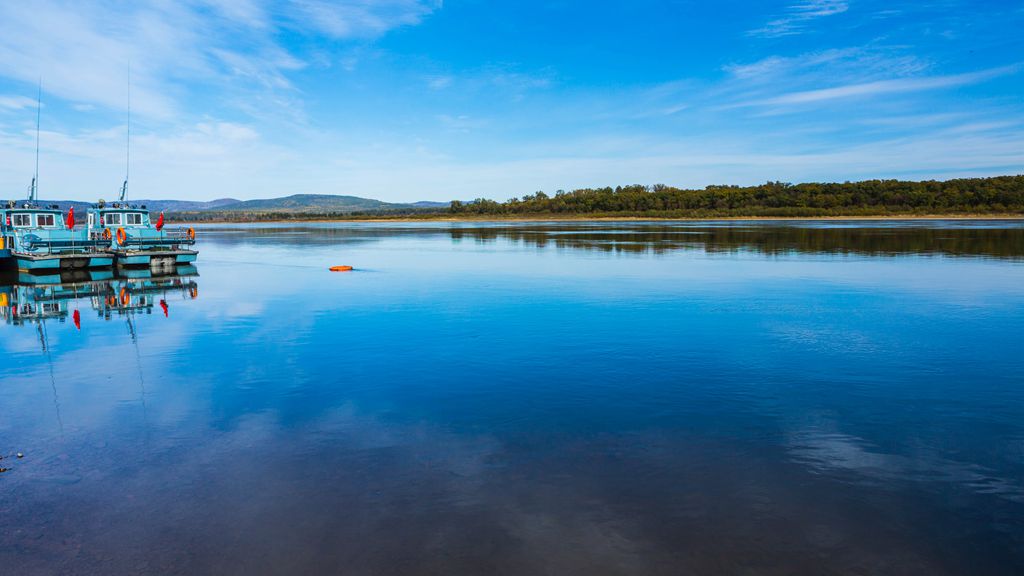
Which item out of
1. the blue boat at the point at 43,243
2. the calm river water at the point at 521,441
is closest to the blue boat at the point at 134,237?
the blue boat at the point at 43,243

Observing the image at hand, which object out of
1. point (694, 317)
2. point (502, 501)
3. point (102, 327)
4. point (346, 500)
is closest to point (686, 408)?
point (502, 501)

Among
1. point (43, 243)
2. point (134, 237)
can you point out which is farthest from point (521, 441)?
point (134, 237)

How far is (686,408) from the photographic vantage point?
9422 millimetres

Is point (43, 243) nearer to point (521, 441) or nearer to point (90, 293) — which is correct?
point (90, 293)

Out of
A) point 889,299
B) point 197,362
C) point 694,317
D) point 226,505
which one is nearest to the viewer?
point 226,505

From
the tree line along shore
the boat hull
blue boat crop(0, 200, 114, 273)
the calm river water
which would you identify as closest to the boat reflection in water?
the boat hull

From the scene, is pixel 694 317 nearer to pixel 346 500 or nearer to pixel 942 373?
→ pixel 942 373

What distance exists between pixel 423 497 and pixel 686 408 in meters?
4.57

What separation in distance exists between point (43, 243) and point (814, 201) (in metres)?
118

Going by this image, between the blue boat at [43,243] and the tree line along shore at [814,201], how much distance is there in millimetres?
100904

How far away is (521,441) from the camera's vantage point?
8156 mm

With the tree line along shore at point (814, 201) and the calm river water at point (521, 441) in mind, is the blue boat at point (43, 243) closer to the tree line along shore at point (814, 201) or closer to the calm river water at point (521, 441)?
the calm river water at point (521, 441)

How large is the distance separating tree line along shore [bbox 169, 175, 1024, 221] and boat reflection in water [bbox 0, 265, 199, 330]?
3962 inches

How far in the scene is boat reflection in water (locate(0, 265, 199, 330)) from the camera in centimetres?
1955
